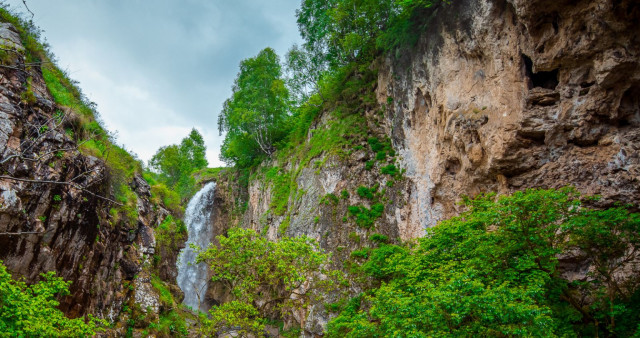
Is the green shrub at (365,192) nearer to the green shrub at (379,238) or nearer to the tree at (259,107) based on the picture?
the green shrub at (379,238)

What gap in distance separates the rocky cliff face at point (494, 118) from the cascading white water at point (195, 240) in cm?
1556

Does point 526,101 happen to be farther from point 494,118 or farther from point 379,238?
point 379,238

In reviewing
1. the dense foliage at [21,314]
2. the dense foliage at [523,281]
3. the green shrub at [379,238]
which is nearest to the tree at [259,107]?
the green shrub at [379,238]

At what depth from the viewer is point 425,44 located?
60.6 feet

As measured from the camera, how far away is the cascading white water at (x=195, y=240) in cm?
3216

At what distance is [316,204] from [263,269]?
355 inches

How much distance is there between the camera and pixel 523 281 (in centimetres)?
895

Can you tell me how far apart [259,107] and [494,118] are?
22.1 meters

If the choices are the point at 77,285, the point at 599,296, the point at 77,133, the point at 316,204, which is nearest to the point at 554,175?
the point at 599,296

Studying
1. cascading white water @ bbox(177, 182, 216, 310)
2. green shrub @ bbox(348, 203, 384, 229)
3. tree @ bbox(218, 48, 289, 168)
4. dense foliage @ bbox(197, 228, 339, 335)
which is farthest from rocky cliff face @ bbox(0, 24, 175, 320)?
tree @ bbox(218, 48, 289, 168)

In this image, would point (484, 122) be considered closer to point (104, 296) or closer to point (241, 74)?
point (104, 296)

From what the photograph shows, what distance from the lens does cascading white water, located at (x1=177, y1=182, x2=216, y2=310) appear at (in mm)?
32156

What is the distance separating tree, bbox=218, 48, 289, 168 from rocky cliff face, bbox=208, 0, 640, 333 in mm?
11582

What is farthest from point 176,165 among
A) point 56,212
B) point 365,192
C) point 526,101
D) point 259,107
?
point 526,101
